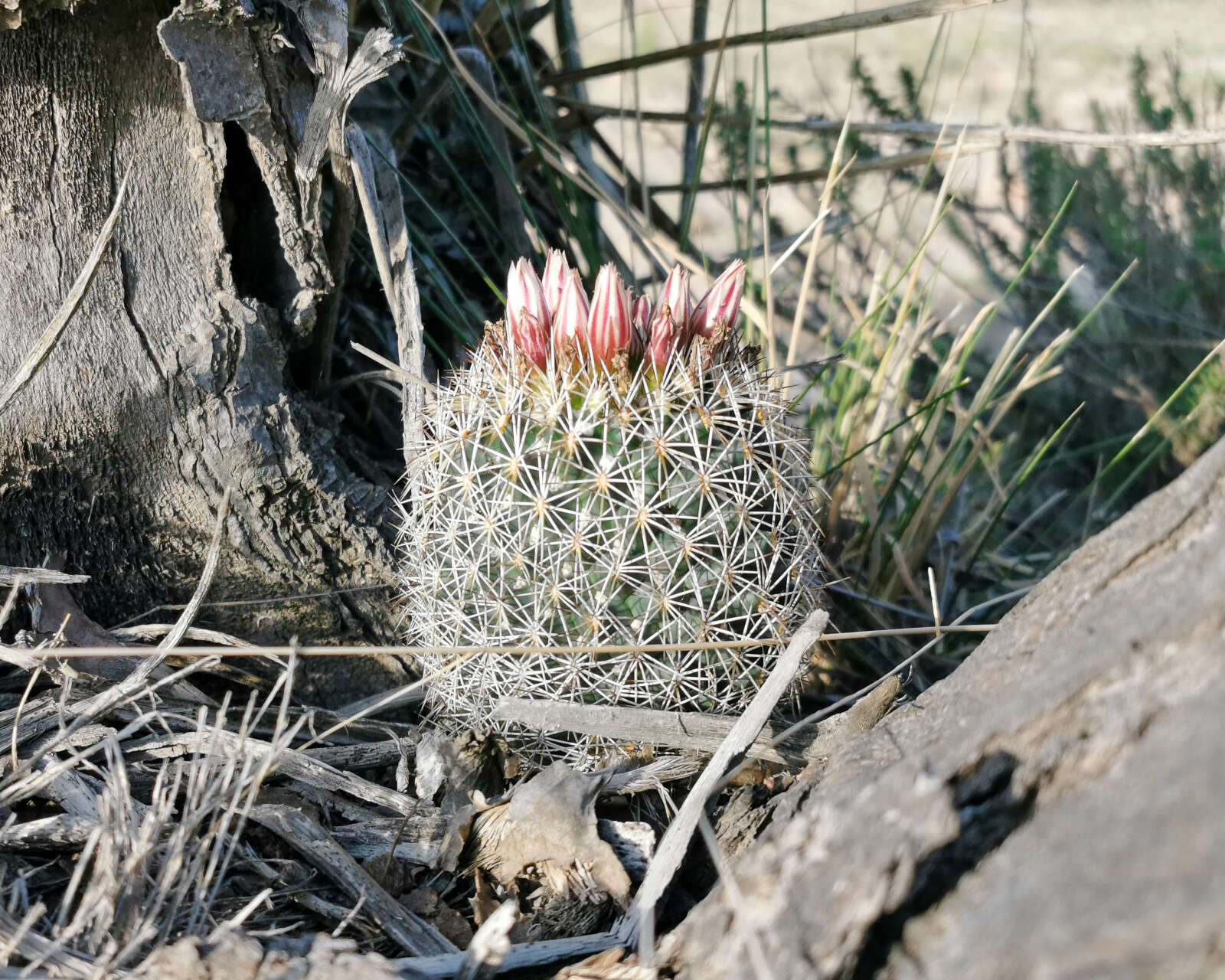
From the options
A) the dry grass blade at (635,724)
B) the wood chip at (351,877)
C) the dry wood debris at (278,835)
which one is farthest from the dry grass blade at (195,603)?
the dry grass blade at (635,724)

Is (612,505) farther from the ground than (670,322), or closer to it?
closer to it

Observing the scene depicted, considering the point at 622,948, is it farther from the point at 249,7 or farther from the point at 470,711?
the point at 249,7

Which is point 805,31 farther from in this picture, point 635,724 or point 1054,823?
point 1054,823

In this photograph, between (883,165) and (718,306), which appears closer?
A: (718,306)

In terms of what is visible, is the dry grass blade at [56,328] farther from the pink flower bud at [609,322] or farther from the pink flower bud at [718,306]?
the pink flower bud at [718,306]

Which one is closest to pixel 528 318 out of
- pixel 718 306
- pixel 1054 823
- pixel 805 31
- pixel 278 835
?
pixel 718 306

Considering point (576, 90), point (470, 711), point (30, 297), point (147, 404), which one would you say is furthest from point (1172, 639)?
point (576, 90)

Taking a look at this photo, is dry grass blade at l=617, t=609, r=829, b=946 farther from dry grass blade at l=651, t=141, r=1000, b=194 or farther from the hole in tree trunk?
the hole in tree trunk
